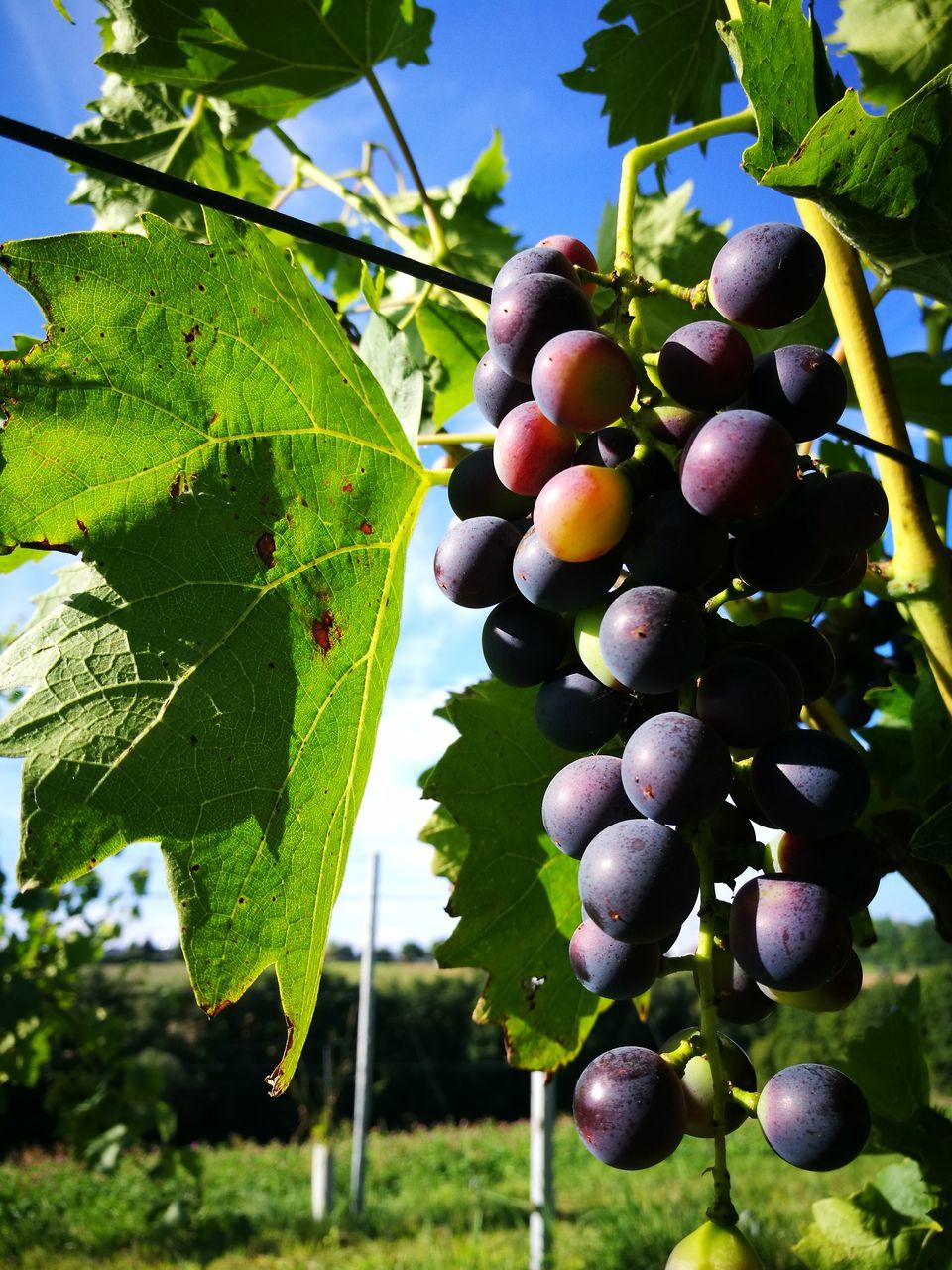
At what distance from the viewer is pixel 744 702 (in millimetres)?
643

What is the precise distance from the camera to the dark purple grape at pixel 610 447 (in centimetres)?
72

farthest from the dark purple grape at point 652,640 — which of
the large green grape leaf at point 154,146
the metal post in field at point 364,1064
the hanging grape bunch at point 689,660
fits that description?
the metal post in field at point 364,1064

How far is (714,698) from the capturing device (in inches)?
25.9

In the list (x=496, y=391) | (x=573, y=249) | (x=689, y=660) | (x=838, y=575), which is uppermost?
(x=573, y=249)

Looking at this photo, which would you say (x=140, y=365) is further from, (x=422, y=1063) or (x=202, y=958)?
(x=422, y=1063)

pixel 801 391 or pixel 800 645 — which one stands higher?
pixel 801 391

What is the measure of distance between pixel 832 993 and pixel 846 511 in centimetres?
32

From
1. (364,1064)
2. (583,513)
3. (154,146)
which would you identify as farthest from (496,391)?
(364,1064)

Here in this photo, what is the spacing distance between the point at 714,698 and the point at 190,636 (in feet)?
1.25

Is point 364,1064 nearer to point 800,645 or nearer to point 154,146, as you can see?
point 154,146

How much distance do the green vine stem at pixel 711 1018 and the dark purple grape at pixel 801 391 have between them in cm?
28

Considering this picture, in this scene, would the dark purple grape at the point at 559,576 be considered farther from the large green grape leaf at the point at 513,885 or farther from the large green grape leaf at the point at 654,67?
the large green grape leaf at the point at 654,67

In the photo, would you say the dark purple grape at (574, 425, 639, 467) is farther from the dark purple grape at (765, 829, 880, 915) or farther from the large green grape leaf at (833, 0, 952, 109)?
the large green grape leaf at (833, 0, 952, 109)

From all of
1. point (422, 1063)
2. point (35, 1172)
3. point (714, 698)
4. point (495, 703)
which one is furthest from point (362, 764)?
point (422, 1063)
